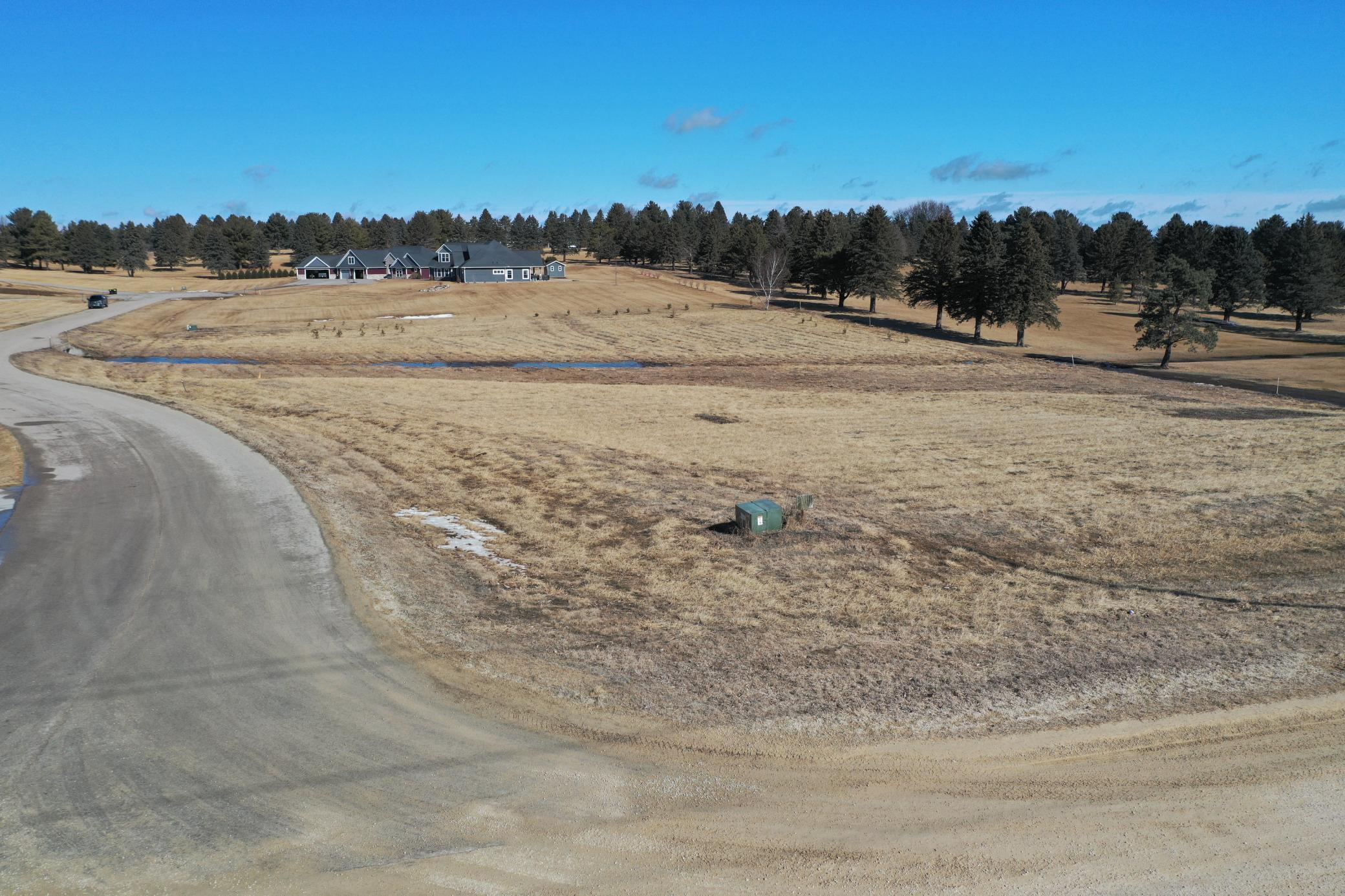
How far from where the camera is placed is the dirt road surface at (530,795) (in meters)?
6.50

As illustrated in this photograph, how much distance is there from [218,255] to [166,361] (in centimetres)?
8921

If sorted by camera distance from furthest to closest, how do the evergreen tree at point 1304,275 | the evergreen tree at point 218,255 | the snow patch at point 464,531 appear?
1. the evergreen tree at point 218,255
2. the evergreen tree at point 1304,275
3. the snow patch at point 464,531

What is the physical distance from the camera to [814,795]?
24.7 ft

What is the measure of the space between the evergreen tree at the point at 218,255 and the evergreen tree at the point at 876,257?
315 ft

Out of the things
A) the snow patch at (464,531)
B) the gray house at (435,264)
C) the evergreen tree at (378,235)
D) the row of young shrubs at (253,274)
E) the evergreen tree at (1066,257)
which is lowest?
the snow patch at (464,531)

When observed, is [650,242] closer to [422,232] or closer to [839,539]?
[422,232]

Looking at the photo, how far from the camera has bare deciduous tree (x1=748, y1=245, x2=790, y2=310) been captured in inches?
3465

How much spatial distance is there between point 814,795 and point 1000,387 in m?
38.1

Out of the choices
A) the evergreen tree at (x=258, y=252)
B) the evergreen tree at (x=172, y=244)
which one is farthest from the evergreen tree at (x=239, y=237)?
the evergreen tree at (x=172, y=244)

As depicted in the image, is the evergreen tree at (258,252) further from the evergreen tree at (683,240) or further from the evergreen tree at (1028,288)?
the evergreen tree at (1028,288)

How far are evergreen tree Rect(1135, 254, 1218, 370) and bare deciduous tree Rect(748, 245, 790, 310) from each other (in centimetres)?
3680

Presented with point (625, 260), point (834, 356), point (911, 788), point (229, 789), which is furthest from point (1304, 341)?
point (625, 260)

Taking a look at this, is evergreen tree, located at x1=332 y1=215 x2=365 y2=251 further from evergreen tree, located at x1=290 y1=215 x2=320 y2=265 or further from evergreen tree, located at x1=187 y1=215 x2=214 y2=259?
evergreen tree, located at x1=187 y1=215 x2=214 y2=259

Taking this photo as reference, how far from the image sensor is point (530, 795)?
7477 millimetres
